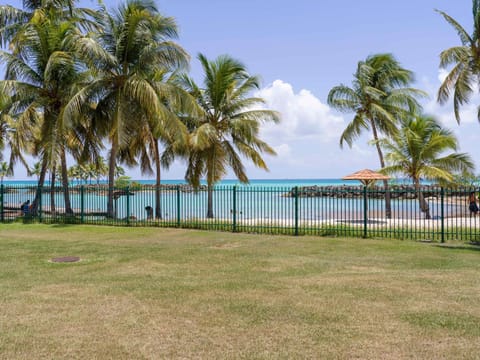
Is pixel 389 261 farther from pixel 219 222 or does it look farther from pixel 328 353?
pixel 219 222

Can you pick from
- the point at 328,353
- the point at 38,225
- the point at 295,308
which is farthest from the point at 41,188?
the point at 328,353

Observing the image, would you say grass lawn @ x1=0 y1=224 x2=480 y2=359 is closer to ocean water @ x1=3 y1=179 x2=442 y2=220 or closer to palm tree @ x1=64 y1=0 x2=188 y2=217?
ocean water @ x1=3 y1=179 x2=442 y2=220

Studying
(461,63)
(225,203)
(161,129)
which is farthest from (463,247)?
(225,203)

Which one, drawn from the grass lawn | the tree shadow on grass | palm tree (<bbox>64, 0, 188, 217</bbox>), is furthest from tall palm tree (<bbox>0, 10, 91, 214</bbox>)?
the tree shadow on grass

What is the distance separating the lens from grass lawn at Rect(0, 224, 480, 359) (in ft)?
15.9

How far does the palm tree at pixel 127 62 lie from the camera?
1825 centimetres

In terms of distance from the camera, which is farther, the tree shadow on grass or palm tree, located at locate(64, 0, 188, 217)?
palm tree, located at locate(64, 0, 188, 217)

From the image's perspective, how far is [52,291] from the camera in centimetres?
729

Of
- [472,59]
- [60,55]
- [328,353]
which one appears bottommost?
[328,353]

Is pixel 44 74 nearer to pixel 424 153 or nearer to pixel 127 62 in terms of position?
pixel 127 62

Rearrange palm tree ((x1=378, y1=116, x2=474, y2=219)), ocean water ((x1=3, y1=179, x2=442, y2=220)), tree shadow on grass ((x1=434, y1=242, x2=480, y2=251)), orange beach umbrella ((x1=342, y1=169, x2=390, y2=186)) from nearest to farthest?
tree shadow on grass ((x1=434, y1=242, x2=480, y2=251)), ocean water ((x1=3, y1=179, x2=442, y2=220)), orange beach umbrella ((x1=342, y1=169, x2=390, y2=186)), palm tree ((x1=378, y1=116, x2=474, y2=219))

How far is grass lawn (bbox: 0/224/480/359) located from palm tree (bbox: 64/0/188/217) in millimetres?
8236

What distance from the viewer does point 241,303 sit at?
21.4 feet

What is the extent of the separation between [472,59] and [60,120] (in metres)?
15.6
